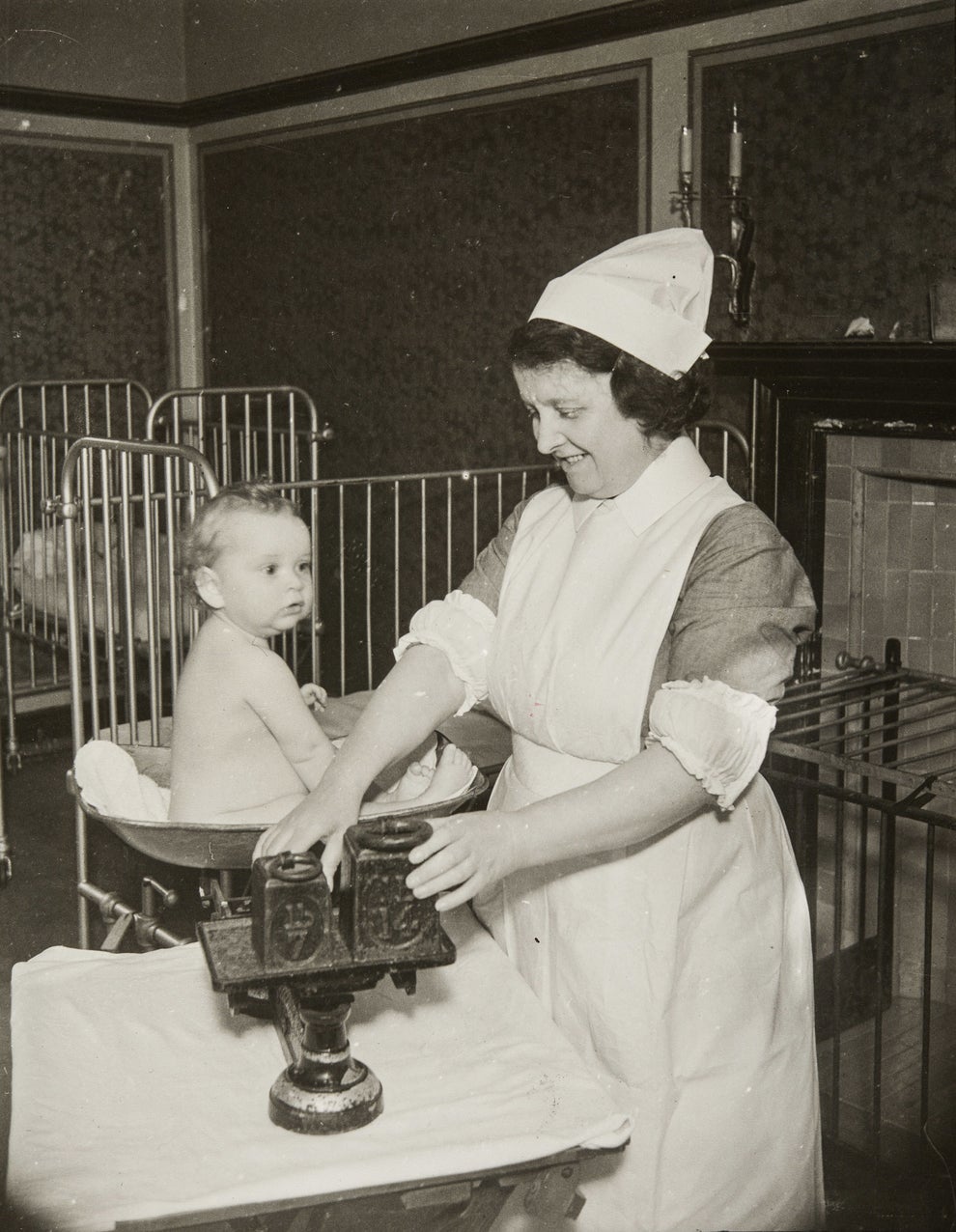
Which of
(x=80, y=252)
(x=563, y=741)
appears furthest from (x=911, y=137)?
(x=80, y=252)

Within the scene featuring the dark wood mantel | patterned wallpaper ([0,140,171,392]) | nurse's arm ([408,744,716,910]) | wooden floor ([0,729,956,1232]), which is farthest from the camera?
patterned wallpaper ([0,140,171,392])

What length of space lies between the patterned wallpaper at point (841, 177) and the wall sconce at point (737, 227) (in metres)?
0.04

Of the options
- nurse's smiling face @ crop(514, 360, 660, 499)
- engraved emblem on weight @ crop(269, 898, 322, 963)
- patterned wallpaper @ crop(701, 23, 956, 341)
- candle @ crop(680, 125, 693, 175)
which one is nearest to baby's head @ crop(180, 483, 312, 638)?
nurse's smiling face @ crop(514, 360, 660, 499)

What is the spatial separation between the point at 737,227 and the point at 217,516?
6.96 ft

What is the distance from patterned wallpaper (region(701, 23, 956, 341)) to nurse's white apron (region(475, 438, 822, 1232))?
1.96 meters

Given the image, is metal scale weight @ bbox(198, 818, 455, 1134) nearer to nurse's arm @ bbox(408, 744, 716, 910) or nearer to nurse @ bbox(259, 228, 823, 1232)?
nurse's arm @ bbox(408, 744, 716, 910)

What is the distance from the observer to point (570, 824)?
1561 mm

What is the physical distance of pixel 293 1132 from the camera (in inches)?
52.4

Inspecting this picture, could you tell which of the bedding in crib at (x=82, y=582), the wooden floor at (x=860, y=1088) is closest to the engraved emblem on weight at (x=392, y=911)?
the wooden floor at (x=860, y=1088)

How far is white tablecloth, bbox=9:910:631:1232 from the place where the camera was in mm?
1255

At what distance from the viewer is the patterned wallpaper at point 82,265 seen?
604cm

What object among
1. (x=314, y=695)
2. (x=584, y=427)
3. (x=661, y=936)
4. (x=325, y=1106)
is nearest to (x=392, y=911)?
(x=325, y=1106)

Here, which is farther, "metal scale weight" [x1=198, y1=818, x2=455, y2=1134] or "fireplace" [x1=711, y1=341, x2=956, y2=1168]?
"fireplace" [x1=711, y1=341, x2=956, y2=1168]

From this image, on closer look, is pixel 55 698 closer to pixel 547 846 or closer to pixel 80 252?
pixel 80 252
